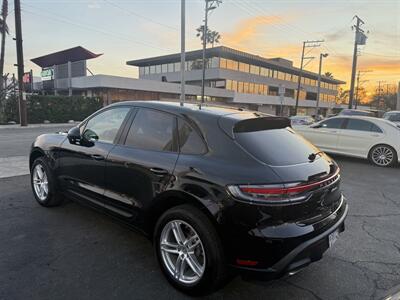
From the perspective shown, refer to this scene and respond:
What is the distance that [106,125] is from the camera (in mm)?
3932

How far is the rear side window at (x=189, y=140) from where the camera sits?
2877 mm

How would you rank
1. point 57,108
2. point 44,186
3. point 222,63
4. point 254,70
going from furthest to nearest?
point 254,70
point 222,63
point 57,108
point 44,186

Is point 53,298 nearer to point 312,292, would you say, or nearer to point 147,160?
point 147,160

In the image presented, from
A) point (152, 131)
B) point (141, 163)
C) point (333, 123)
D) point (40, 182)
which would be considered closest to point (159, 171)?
point (141, 163)

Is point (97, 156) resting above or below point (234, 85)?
below

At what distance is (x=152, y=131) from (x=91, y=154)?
38.5 inches

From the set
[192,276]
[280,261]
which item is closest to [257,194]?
[280,261]

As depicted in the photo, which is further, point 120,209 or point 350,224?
point 350,224

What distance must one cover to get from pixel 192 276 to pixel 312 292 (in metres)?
1.09

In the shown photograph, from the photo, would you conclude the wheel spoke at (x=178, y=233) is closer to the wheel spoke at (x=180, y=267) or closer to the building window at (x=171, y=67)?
the wheel spoke at (x=180, y=267)

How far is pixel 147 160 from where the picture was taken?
3154mm

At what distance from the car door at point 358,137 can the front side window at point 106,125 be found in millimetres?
8258

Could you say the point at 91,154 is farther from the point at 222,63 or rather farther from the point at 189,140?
the point at 222,63

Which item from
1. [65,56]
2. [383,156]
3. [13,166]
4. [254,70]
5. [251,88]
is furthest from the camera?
[254,70]
